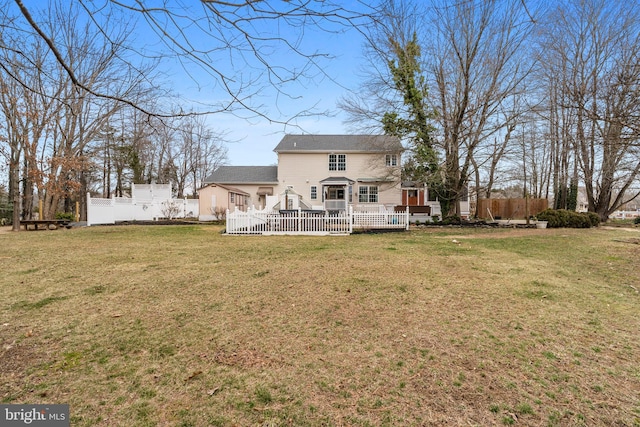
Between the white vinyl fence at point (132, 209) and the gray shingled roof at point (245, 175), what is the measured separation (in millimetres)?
3181

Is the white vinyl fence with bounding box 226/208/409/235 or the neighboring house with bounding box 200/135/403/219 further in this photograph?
the neighboring house with bounding box 200/135/403/219

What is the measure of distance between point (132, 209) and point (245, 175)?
30.6ft

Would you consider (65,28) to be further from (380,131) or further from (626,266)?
(380,131)

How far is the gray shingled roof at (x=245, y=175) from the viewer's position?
26.5 metres

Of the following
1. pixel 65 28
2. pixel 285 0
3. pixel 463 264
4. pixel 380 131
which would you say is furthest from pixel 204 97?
pixel 380 131

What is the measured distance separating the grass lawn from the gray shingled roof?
21.1m

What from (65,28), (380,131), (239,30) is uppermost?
(380,131)

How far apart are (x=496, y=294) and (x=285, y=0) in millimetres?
4463

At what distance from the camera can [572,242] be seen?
10398mm

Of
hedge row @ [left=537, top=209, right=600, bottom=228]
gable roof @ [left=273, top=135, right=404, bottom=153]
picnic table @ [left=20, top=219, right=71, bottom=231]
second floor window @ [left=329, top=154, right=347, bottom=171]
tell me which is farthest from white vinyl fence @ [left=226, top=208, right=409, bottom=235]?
second floor window @ [left=329, top=154, right=347, bottom=171]

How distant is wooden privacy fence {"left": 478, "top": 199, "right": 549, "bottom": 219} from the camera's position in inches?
1005

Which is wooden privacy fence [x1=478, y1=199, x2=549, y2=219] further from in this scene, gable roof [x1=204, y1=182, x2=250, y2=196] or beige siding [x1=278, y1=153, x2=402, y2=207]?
gable roof [x1=204, y1=182, x2=250, y2=196]

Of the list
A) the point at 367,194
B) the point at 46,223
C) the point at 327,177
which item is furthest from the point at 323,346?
the point at 367,194

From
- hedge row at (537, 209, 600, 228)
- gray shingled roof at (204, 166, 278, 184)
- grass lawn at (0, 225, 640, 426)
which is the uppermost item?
gray shingled roof at (204, 166, 278, 184)
